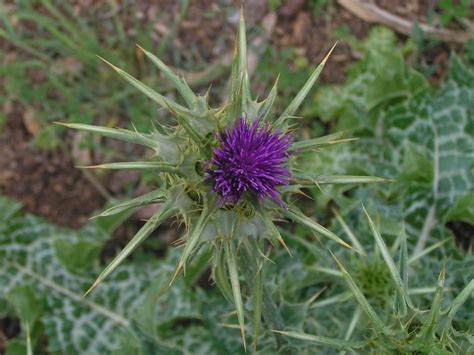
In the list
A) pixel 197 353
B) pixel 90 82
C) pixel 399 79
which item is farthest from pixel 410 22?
pixel 197 353

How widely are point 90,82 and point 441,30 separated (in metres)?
2.18

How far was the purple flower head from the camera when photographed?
5.28 ft

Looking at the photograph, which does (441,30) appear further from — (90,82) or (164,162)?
(164,162)

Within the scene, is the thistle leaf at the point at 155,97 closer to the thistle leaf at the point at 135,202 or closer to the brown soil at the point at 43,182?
the thistle leaf at the point at 135,202

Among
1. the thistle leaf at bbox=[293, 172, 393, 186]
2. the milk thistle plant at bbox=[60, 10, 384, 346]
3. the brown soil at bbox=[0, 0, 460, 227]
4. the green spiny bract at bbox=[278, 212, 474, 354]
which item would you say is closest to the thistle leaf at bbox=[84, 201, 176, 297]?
the milk thistle plant at bbox=[60, 10, 384, 346]

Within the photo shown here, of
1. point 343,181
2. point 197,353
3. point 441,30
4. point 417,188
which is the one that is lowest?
point 197,353

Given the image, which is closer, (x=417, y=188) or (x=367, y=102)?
(x=417, y=188)

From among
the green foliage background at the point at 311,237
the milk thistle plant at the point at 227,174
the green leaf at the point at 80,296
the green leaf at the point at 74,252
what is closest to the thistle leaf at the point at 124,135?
the milk thistle plant at the point at 227,174

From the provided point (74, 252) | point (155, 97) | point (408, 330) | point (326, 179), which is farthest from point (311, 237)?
point (155, 97)

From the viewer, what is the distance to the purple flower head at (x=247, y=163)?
5.28 feet

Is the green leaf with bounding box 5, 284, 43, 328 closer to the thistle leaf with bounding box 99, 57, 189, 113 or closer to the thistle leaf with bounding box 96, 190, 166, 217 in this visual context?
the thistle leaf with bounding box 96, 190, 166, 217

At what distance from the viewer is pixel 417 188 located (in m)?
3.05

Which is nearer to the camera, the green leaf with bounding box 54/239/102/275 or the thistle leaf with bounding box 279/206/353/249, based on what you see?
the thistle leaf with bounding box 279/206/353/249

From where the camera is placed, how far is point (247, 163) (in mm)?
1626
